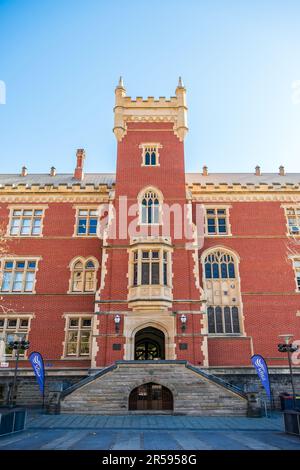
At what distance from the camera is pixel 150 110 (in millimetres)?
26312

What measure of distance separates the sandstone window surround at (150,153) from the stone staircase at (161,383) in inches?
555

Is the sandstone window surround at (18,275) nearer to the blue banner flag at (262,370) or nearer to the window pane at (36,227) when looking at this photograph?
the window pane at (36,227)

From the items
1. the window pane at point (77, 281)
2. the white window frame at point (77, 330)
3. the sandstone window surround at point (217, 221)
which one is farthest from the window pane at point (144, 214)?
the white window frame at point (77, 330)

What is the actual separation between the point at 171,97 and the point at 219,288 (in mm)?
15397

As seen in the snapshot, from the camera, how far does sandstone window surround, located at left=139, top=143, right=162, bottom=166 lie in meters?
24.9

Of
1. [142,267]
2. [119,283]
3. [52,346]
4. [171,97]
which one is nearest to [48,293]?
[52,346]

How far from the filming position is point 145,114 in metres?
26.2

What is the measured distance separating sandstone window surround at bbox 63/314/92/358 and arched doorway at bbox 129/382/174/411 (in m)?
5.53

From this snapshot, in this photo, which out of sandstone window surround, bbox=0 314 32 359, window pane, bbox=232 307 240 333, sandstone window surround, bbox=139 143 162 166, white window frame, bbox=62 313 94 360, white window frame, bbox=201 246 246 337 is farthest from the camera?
sandstone window surround, bbox=139 143 162 166

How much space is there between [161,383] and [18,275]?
12553 millimetres

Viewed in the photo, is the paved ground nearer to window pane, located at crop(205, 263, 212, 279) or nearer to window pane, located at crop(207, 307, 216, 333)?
window pane, located at crop(207, 307, 216, 333)

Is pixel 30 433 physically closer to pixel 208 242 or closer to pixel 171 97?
pixel 208 242

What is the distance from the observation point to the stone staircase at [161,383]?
15828 millimetres

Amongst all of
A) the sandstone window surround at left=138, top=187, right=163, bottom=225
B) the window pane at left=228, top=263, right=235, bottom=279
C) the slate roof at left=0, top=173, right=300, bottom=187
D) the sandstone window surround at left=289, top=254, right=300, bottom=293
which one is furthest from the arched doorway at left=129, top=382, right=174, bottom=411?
the slate roof at left=0, top=173, right=300, bottom=187
